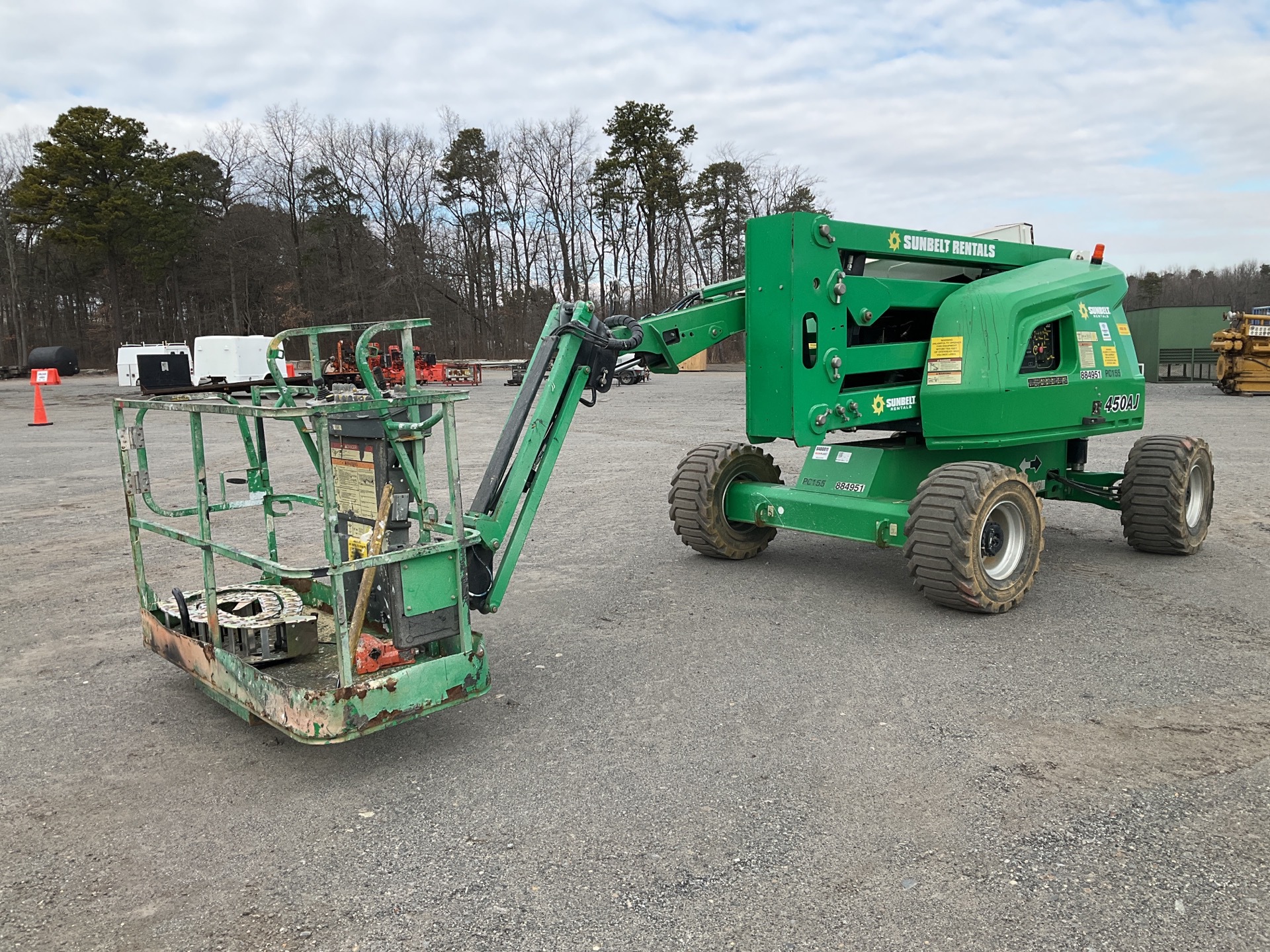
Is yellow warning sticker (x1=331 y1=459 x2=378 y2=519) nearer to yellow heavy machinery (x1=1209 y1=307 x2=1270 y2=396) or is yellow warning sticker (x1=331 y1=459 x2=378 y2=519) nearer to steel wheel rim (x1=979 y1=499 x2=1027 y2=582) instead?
steel wheel rim (x1=979 y1=499 x2=1027 y2=582)

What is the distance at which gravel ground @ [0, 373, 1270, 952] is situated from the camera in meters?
2.86

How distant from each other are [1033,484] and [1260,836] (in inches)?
170

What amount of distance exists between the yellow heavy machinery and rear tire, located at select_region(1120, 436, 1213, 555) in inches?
752

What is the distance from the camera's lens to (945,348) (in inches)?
252

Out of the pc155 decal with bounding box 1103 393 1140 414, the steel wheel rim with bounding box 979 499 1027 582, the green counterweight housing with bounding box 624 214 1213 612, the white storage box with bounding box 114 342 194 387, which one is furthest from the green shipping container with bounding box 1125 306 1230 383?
the white storage box with bounding box 114 342 194 387

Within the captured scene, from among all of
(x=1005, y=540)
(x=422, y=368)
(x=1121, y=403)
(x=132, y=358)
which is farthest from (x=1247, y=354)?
(x=132, y=358)

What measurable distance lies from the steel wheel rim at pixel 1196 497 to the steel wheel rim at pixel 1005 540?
2.25 m

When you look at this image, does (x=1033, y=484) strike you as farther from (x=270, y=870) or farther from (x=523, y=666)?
(x=270, y=870)

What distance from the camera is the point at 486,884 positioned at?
9.95 feet

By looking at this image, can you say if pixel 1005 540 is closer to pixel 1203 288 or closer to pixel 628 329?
pixel 628 329

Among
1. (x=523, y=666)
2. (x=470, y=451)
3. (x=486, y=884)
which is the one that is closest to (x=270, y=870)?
(x=486, y=884)

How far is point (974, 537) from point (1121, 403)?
8.33ft

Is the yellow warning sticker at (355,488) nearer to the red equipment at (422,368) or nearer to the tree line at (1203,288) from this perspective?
the red equipment at (422,368)

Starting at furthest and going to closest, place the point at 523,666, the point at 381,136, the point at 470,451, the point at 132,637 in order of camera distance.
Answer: the point at 381,136, the point at 470,451, the point at 132,637, the point at 523,666
